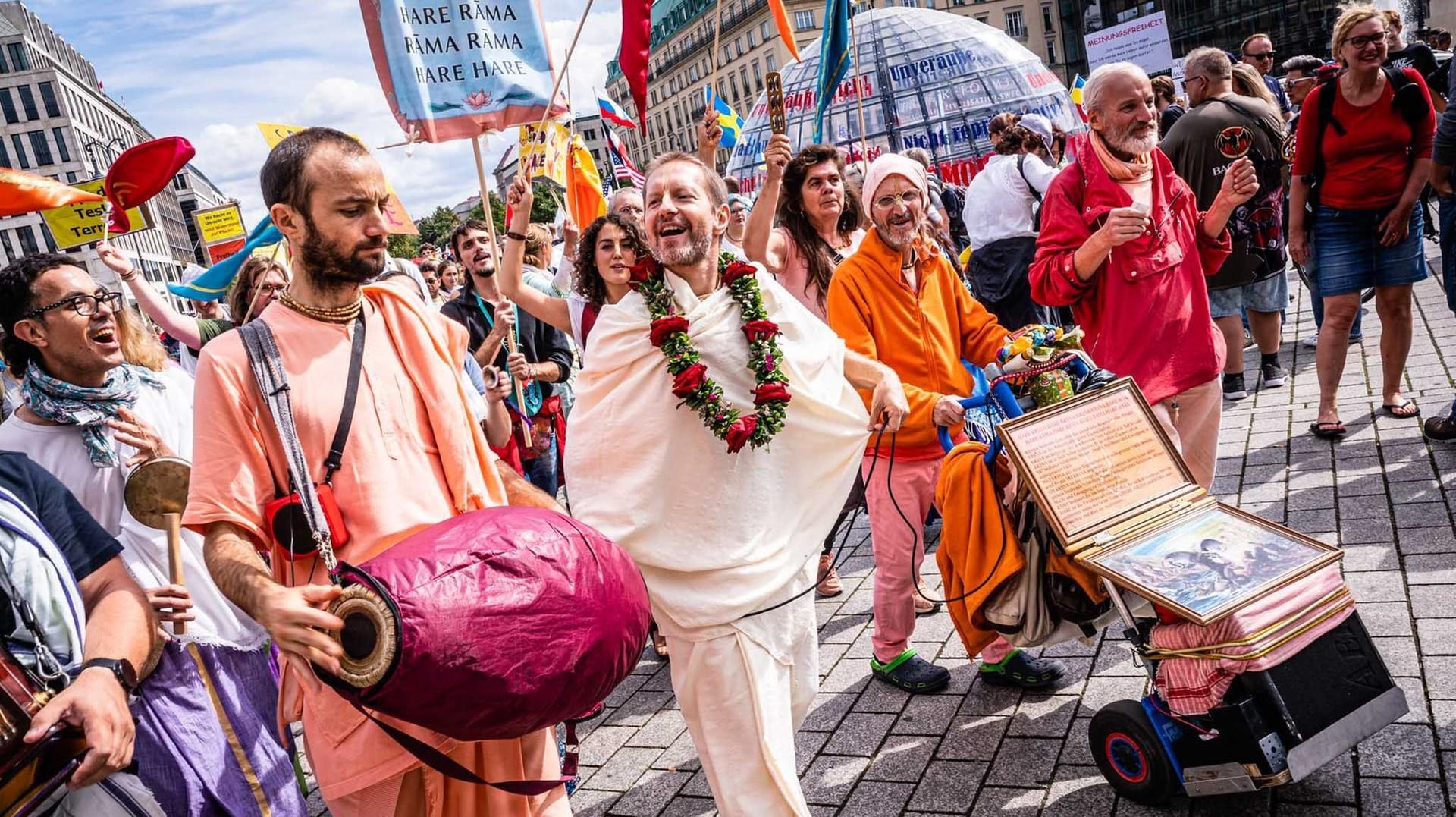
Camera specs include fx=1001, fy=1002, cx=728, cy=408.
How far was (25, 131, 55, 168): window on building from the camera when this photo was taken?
8050 cm

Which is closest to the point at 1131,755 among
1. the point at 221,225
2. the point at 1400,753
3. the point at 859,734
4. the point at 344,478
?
the point at 1400,753

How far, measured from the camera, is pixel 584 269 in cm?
460

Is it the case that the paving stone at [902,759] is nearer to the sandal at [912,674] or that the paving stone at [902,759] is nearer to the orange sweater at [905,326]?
the sandal at [912,674]

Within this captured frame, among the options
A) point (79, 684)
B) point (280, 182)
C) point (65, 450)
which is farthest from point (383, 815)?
point (65, 450)

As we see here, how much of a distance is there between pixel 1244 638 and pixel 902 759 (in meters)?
1.45

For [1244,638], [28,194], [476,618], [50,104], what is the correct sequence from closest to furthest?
[476,618]
[1244,638]
[28,194]
[50,104]

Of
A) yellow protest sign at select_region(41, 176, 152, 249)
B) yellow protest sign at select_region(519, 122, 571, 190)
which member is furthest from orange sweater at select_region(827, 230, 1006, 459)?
yellow protest sign at select_region(41, 176, 152, 249)

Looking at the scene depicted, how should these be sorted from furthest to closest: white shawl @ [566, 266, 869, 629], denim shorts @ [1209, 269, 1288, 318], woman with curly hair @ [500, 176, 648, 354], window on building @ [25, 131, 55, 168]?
window on building @ [25, 131, 55, 168], denim shorts @ [1209, 269, 1288, 318], woman with curly hair @ [500, 176, 648, 354], white shawl @ [566, 266, 869, 629]

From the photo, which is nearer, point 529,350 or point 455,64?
point 455,64

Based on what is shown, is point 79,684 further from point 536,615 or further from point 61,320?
point 61,320

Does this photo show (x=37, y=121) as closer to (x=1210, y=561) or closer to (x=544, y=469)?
(x=544, y=469)

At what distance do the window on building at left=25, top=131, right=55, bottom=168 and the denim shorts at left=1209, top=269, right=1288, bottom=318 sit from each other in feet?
312

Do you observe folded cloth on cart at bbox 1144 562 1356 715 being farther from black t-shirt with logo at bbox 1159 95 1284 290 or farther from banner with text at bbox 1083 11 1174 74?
banner with text at bbox 1083 11 1174 74

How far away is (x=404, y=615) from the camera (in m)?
1.82
